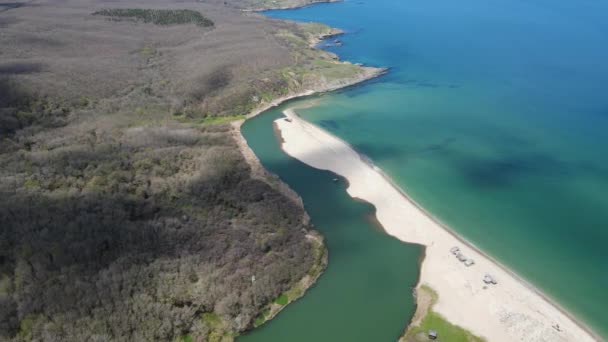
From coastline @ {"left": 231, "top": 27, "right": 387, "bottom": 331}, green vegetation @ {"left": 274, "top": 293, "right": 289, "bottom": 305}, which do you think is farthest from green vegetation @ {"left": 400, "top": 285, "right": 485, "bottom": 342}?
green vegetation @ {"left": 274, "top": 293, "right": 289, "bottom": 305}

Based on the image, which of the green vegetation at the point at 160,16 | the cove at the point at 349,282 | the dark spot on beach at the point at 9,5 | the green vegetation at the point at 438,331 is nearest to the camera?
the green vegetation at the point at 438,331

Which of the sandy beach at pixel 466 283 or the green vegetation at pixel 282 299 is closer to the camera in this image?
the sandy beach at pixel 466 283

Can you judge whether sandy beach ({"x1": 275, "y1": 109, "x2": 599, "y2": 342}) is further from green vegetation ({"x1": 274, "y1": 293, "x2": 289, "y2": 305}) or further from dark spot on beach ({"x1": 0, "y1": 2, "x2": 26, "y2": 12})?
dark spot on beach ({"x1": 0, "y1": 2, "x2": 26, "y2": 12})

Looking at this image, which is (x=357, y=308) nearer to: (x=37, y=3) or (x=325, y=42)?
(x=325, y=42)

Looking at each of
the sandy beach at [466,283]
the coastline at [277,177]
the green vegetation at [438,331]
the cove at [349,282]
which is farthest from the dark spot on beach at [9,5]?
the green vegetation at [438,331]

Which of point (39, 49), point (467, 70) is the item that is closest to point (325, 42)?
point (467, 70)

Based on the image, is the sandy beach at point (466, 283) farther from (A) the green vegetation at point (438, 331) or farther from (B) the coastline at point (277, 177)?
(B) the coastline at point (277, 177)
